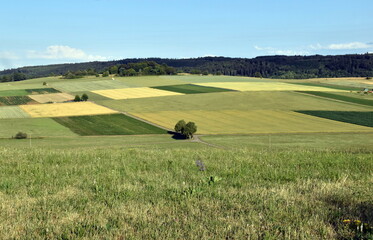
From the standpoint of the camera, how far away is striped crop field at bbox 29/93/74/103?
381ft

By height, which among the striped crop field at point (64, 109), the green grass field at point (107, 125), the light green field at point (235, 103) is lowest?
the green grass field at point (107, 125)

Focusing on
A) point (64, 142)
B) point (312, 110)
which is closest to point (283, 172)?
point (64, 142)

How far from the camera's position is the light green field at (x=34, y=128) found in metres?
68.8

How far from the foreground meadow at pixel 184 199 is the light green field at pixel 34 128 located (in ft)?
197

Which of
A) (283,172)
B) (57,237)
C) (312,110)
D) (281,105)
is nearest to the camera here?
(57,237)

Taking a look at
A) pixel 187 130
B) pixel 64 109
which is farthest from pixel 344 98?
pixel 64 109

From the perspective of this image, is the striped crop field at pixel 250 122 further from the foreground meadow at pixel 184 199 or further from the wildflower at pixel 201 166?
the foreground meadow at pixel 184 199

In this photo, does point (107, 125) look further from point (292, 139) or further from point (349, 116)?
point (349, 116)

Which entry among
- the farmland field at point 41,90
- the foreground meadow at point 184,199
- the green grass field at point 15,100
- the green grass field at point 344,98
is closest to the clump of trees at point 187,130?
the foreground meadow at point 184,199

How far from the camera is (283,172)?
10906 mm

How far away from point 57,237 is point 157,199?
241cm

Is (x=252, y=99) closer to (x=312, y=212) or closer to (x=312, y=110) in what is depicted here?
(x=312, y=110)

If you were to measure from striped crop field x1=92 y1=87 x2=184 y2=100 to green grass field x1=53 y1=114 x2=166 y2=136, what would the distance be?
107 feet

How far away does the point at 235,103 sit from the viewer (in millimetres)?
101250
